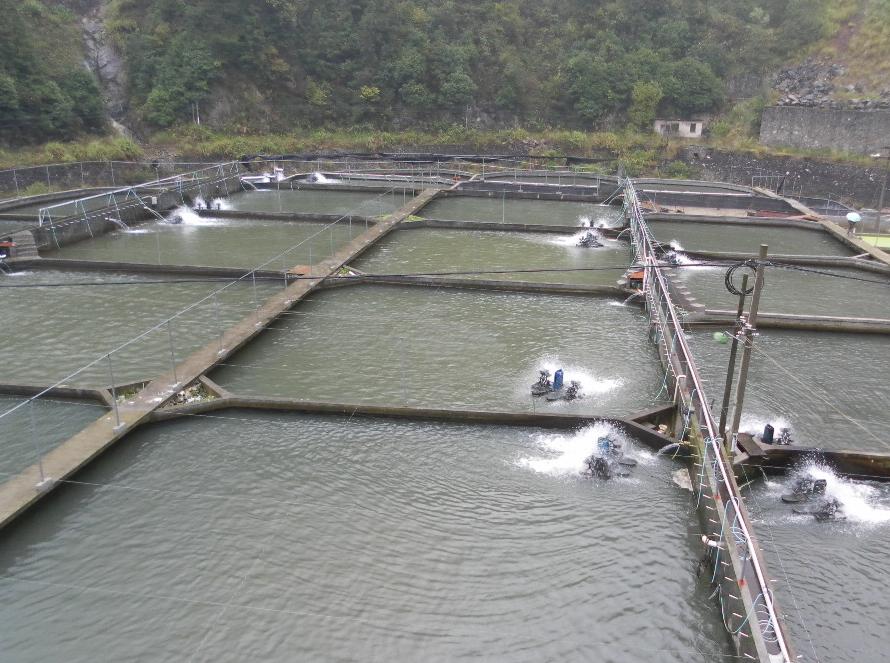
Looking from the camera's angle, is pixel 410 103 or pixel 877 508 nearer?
pixel 877 508

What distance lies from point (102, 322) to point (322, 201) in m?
22.3

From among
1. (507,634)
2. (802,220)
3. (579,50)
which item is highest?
(579,50)

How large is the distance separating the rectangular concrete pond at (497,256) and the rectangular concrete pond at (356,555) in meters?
12.4

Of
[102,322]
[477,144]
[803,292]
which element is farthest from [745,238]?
[477,144]

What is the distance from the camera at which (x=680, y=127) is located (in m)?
62.2

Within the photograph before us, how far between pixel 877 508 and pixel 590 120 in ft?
184

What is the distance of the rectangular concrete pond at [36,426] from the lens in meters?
13.1

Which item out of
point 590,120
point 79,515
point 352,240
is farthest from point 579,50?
point 79,515

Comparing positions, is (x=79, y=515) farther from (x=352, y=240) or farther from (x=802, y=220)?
(x=802, y=220)

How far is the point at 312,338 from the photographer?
19656 millimetres

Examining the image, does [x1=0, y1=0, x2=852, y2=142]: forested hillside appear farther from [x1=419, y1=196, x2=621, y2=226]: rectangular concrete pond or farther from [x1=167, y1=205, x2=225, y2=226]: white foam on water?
[x1=167, y1=205, x2=225, y2=226]: white foam on water

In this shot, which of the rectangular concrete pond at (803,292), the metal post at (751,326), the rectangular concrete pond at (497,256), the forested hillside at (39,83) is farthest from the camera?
the forested hillside at (39,83)

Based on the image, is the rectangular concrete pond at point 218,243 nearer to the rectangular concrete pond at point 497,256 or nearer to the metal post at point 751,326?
the rectangular concrete pond at point 497,256

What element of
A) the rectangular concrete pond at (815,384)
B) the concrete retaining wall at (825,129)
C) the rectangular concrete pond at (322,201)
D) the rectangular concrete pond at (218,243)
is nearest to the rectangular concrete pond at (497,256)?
the rectangular concrete pond at (218,243)
